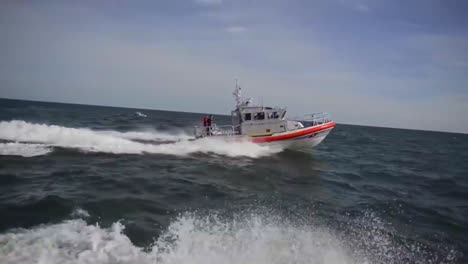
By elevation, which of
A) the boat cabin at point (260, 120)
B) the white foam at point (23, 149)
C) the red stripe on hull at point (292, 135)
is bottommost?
the white foam at point (23, 149)

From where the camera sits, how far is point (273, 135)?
1773 centimetres

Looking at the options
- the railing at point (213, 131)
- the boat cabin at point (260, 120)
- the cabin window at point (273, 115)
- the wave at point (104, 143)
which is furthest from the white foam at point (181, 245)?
the cabin window at point (273, 115)

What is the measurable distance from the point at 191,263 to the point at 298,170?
1067cm

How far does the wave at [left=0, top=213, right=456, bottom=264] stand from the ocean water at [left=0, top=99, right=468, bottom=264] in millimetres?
26

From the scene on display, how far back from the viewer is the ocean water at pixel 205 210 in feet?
18.5

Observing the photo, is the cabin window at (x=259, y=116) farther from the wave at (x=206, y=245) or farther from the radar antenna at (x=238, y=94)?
the wave at (x=206, y=245)

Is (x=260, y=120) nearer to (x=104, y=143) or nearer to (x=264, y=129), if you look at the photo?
(x=264, y=129)

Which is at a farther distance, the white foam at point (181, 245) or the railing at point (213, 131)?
the railing at point (213, 131)

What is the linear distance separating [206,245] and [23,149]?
41.4ft

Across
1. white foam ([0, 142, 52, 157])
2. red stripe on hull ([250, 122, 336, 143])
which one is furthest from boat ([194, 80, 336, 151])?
white foam ([0, 142, 52, 157])

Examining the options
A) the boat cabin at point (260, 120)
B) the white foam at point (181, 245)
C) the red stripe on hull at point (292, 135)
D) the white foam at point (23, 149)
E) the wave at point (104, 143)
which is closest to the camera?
the white foam at point (181, 245)

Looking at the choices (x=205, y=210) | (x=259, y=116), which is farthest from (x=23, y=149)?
(x=259, y=116)

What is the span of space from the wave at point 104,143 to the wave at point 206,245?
970 centimetres

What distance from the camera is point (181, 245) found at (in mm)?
5754
